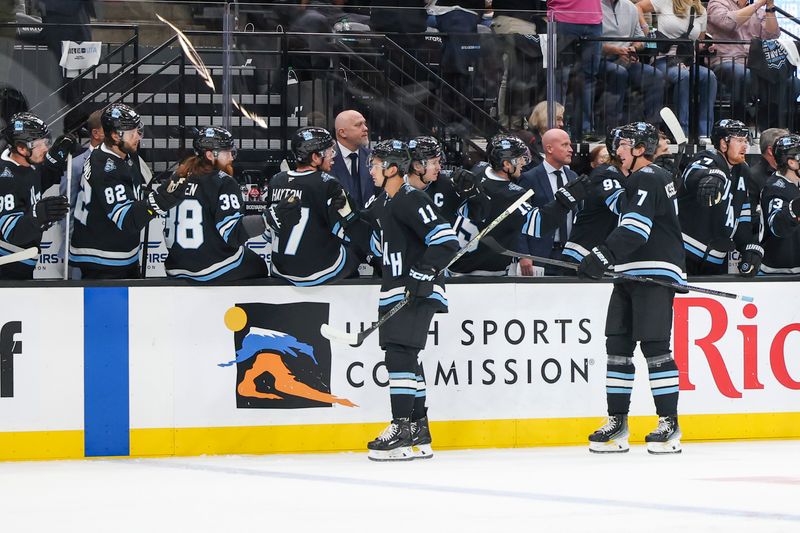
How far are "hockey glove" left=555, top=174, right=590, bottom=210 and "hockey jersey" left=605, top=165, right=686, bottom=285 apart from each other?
249mm

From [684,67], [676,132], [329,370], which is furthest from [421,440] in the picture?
[684,67]

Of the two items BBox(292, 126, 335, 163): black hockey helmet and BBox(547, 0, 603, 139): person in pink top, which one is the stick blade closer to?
BBox(292, 126, 335, 163): black hockey helmet

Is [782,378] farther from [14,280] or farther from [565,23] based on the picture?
[14,280]

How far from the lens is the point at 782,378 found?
7223mm

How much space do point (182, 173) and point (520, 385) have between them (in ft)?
6.82

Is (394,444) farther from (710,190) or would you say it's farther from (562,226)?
(710,190)

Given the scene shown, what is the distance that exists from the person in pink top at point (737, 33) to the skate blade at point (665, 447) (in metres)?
2.77

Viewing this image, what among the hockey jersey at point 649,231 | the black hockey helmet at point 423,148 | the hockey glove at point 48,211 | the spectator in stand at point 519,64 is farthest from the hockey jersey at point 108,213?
the hockey jersey at point 649,231

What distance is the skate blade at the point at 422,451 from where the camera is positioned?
650 centimetres

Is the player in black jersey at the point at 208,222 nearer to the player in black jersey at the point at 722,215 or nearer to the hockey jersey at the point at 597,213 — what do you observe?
the hockey jersey at the point at 597,213

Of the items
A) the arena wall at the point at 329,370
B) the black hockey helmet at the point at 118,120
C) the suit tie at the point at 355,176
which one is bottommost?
the arena wall at the point at 329,370

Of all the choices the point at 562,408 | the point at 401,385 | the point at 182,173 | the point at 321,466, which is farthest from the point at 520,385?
the point at 182,173

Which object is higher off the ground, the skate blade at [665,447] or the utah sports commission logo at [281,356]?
the utah sports commission logo at [281,356]

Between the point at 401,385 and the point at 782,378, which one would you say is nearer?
the point at 401,385
